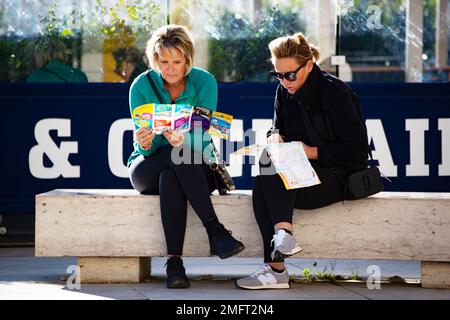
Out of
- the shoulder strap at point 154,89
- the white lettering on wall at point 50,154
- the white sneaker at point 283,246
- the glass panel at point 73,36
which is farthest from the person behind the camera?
the glass panel at point 73,36

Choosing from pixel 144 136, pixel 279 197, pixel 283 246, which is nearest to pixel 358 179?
pixel 279 197

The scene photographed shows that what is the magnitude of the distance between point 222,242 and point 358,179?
88 cm

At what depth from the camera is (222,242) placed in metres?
5.91

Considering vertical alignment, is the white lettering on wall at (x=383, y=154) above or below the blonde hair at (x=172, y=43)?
below

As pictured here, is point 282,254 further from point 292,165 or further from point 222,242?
point 292,165

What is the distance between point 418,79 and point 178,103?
3.39 m

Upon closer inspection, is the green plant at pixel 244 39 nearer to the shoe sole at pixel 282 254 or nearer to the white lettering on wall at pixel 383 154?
the white lettering on wall at pixel 383 154

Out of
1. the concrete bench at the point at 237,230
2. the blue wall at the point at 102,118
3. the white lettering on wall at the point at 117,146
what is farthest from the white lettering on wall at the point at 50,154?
the concrete bench at the point at 237,230

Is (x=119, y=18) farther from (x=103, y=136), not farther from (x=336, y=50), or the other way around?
(x=336, y=50)

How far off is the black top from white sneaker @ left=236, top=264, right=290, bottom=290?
69cm

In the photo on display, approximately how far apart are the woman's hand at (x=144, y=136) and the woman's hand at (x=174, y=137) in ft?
0.26

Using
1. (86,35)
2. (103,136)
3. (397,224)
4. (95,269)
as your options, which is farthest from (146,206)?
(86,35)

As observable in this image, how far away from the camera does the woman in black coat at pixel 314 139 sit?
5.98 m

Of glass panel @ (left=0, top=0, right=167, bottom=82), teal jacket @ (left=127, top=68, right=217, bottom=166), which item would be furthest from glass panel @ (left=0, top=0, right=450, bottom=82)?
teal jacket @ (left=127, top=68, right=217, bottom=166)
